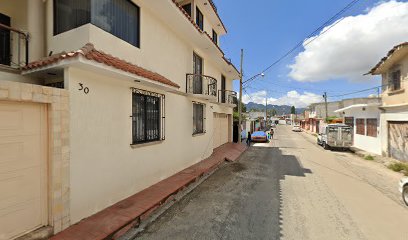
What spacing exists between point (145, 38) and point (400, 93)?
14.0 meters

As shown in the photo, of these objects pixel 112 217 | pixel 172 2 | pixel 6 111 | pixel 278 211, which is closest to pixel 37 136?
pixel 6 111

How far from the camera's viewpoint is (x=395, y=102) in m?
12.1

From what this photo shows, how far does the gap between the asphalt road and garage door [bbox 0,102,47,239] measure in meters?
2.05

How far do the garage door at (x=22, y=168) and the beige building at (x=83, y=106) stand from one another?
2cm

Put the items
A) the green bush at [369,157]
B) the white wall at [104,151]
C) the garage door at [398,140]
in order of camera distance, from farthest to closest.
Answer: the green bush at [369,157] < the garage door at [398,140] < the white wall at [104,151]

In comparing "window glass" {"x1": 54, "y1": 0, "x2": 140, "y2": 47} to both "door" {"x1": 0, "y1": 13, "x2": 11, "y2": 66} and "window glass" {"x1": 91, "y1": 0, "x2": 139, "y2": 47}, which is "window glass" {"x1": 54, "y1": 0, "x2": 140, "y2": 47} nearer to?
"window glass" {"x1": 91, "y1": 0, "x2": 139, "y2": 47}

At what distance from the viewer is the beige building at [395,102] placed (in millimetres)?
11125

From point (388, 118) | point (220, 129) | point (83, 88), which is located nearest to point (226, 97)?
point (220, 129)

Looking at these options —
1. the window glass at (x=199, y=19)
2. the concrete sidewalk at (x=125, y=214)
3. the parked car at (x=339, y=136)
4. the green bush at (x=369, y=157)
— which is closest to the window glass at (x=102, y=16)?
the concrete sidewalk at (x=125, y=214)

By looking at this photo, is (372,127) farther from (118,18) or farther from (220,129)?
(118,18)

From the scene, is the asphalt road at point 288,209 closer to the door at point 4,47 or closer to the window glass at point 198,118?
the window glass at point 198,118

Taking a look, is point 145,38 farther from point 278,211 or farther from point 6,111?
point 278,211

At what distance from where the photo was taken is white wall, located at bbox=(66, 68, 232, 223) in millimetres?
4332

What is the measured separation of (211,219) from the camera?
5.00 m
